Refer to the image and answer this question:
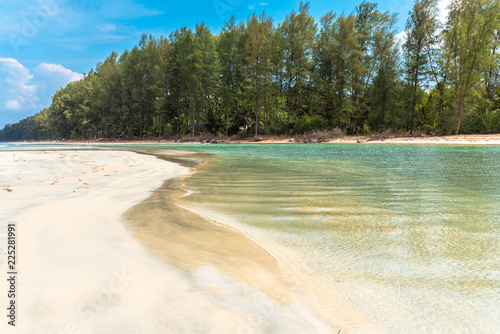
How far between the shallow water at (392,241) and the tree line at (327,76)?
3429 cm

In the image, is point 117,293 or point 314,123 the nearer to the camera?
point 117,293

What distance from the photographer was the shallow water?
1.91 metres

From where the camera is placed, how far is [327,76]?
43031mm

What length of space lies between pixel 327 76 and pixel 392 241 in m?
43.8

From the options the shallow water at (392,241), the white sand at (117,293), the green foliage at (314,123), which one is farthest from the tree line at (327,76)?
the white sand at (117,293)

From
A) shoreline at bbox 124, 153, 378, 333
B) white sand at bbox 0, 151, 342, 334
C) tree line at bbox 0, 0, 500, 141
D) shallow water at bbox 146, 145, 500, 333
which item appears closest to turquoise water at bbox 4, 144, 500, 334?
shallow water at bbox 146, 145, 500, 333

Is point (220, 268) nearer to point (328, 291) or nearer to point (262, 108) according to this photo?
point (328, 291)

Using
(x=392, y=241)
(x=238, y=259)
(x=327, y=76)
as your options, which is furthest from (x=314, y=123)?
(x=238, y=259)

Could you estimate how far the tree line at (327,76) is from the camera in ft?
106

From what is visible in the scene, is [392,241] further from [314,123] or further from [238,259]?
[314,123]

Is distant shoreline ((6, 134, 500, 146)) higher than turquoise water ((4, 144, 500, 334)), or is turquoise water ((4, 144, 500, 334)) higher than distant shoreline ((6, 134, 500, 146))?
distant shoreline ((6, 134, 500, 146))

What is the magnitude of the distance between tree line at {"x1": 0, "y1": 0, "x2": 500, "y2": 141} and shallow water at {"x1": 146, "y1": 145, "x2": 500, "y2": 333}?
112 ft

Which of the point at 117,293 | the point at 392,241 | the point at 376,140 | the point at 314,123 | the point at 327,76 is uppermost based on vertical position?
the point at 327,76

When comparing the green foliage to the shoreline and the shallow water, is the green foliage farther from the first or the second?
the shoreline
